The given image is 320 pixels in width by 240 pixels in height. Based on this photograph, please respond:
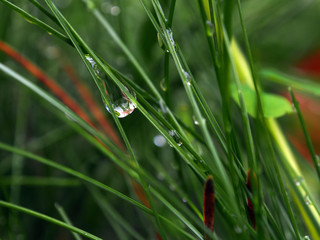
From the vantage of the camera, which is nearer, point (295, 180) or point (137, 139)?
point (295, 180)

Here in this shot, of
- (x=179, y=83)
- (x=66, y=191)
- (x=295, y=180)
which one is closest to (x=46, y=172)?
(x=66, y=191)

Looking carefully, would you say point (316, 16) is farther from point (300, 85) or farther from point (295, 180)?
point (295, 180)

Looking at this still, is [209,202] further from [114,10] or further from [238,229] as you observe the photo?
[114,10]

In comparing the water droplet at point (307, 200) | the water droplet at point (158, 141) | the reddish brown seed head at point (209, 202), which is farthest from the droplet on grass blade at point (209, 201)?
the water droplet at point (158, 141)

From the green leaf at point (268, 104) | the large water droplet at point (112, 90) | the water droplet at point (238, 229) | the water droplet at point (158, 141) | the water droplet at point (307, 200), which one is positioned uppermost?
the water droplet at point (158, 141)

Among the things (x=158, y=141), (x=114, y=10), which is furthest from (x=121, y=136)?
(x=114, y=10)

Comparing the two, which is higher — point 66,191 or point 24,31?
point 24,31

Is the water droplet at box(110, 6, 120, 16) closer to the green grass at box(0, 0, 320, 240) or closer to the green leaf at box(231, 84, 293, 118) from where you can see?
the green grass at box(0, 0, 320, 240)

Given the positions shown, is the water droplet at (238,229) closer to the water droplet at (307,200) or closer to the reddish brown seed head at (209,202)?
the reddish brown seed head at (209,202)
